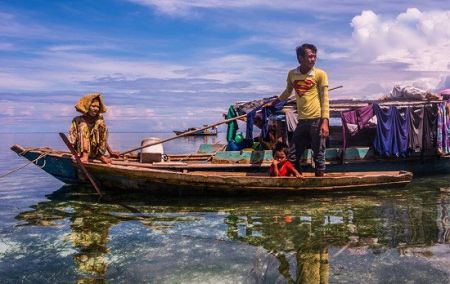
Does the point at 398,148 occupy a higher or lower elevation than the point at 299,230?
higher

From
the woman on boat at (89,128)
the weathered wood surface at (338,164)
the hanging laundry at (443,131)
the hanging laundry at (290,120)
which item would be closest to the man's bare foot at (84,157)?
the woman on boat at (89,128)

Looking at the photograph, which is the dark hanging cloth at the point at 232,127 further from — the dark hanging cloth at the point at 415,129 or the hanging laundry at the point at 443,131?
the hanging laundry at the point at 443,131

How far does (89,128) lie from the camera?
8492mm

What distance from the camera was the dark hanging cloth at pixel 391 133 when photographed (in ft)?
35.7

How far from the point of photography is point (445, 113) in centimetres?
1153

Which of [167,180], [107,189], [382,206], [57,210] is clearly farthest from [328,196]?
[57,210]

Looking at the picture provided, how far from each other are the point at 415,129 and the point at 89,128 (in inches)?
354

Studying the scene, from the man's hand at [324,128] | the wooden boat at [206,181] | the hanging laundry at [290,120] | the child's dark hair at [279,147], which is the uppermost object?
the hanging laundry at [290,120]

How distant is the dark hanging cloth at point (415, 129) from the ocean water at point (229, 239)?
2703mm

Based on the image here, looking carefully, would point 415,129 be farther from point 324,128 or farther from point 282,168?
point 282,168

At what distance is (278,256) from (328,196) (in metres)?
4.08

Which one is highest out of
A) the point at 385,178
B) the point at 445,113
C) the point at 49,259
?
the point at 445,113

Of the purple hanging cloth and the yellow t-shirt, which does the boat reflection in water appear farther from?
the purple hanging cloth

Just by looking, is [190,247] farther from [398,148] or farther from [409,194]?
[398,148]
